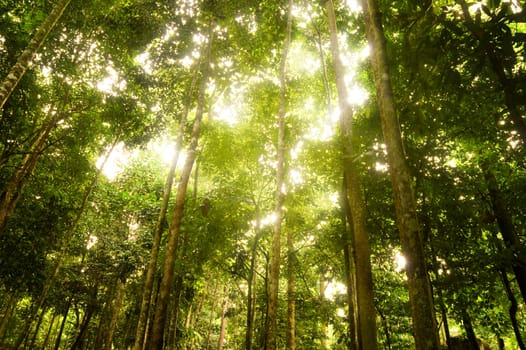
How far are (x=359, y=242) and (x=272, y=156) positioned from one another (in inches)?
221

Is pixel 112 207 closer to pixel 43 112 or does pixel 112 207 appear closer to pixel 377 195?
pixel 43 112

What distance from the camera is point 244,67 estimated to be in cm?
A: 1177

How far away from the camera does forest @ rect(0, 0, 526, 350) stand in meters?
6.55

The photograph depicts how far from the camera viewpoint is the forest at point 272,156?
655 cm

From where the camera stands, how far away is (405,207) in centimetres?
376

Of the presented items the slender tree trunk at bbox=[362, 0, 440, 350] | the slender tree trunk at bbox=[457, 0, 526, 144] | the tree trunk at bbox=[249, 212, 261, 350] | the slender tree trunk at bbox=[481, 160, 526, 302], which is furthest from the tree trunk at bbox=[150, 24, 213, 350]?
the slender tree trunk at bbox=[481, 160, 526, 302]

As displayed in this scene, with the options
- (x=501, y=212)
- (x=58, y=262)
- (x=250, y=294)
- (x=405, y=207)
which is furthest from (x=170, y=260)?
(x=501, y=212)

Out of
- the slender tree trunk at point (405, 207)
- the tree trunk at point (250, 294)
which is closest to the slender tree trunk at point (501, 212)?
the slender tree trunk at point (405, 207)

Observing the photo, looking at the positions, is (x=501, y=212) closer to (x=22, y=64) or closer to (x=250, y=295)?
(x=250, y=295)

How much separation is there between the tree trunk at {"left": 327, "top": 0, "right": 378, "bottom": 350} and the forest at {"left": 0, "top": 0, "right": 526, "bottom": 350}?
0.11 ft

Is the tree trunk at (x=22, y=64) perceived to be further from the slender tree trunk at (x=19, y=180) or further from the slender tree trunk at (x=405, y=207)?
the slender tree trunk at (x=405, y=207)

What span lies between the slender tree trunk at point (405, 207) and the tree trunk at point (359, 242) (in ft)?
5.83

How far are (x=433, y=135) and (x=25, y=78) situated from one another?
1141cm

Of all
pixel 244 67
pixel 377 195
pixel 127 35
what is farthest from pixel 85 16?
pixel 377 195
